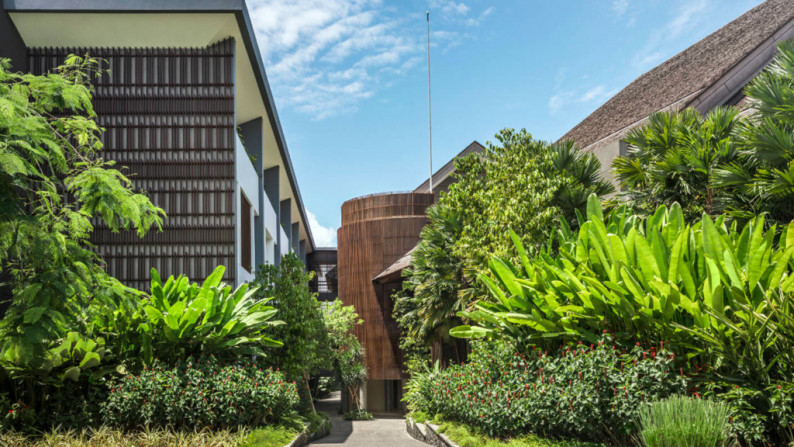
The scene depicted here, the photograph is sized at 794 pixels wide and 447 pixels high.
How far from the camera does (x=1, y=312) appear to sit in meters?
13.7

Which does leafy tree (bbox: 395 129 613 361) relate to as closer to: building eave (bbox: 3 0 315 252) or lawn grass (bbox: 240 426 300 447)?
lawn grass (bbox: 240 426 300 447)

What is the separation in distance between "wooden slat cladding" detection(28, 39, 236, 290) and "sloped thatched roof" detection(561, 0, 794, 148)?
35.5ft

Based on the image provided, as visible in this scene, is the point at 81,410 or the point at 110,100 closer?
the point at 81,410

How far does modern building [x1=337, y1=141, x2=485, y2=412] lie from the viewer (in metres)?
31.2

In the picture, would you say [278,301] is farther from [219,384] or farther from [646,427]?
[646,427]

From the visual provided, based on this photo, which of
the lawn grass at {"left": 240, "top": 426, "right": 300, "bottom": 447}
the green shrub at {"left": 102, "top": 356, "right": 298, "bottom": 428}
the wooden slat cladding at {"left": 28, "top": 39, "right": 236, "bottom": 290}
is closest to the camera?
the lawn grass at {"left": 240, "top": 426, "right": 300, "bottom": 447}

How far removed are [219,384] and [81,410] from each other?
87.9 inches

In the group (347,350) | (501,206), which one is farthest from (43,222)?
(347,350)

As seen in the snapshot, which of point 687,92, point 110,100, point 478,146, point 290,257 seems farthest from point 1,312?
point 478,146

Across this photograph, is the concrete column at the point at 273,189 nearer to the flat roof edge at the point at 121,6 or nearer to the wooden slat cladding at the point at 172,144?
the wooden slat cladding at the point at 172,144

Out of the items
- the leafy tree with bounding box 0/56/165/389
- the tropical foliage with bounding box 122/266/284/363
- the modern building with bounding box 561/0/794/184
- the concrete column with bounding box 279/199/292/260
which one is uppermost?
the modern building with bounding box 561/0/794/184

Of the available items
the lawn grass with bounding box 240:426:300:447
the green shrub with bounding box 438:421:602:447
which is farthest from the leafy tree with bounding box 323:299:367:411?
the lawn grass with bounding box 240:426:300:447

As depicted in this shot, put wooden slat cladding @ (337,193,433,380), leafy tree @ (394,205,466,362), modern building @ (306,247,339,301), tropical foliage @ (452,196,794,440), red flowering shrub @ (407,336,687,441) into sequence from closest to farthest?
1. tropical foliage @ (452,196,794,440)
2. red flowering shrub @ (407,336,687,441)
3. leafy tree @ (394,205,466,362)
4. wooden slat cladding @ (337,193,433,380)
5. modern building @ (306,247,339,301)

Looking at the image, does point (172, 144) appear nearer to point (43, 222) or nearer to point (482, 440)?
point (43, 222)
